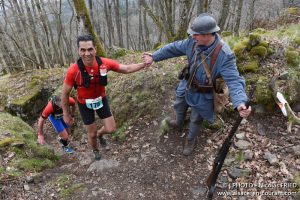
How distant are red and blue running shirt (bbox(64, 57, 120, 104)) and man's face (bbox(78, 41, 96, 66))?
0.14m

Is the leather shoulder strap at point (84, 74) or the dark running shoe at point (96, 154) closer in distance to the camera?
the leather shoulder strap at point (84, 74)

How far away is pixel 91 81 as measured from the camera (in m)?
4.55

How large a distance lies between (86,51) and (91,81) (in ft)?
1.74

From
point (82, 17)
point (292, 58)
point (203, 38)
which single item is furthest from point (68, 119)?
point (292, 58)

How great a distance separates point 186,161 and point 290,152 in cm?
180

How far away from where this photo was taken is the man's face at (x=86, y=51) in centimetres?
427

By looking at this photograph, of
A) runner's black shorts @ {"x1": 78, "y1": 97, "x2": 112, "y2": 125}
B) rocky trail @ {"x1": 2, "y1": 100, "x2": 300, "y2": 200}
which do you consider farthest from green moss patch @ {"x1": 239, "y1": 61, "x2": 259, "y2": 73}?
runner's black shorts @ {"x1": 78, "y1": 97, "x2": 112, "y2": 125}

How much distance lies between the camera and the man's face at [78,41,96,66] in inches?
168

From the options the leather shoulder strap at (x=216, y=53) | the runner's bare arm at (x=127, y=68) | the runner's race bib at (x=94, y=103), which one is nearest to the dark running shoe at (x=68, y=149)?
the runner's race bib at (x=94, y=103)

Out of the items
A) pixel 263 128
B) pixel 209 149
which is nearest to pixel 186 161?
pixel 209 149

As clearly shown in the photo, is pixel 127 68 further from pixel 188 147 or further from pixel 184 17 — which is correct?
pixel 184 17

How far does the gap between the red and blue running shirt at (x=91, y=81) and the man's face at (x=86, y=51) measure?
5.5 inches

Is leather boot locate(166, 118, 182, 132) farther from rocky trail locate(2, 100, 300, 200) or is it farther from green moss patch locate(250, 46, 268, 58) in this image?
green moss patch locate(250, 46, 268, 58)

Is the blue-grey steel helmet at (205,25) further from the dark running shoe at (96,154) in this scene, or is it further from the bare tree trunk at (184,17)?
the bare tree trunk at (184,17)
